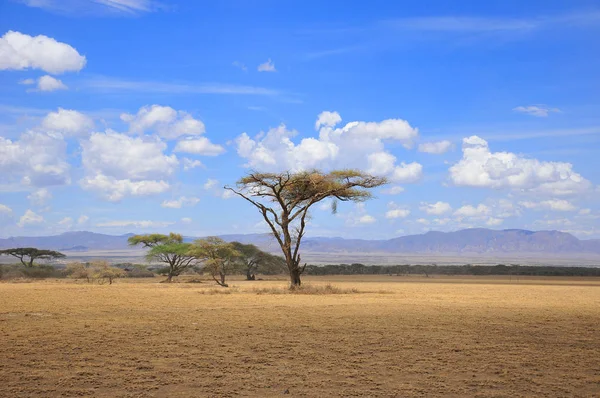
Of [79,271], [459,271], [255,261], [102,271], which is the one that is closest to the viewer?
[102,271]

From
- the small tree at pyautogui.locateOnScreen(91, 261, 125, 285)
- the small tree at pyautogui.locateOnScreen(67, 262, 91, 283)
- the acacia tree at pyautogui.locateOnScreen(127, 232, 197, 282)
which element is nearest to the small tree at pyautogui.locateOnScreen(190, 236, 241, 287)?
the acacia tree at pyautogui.locateOnScreen(127, 232, 197, 282)

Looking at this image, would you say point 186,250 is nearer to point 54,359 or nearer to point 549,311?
point 549,311

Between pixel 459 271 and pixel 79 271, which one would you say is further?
pixel 459 271

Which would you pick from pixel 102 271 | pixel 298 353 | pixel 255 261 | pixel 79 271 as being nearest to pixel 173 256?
pixel 102 271

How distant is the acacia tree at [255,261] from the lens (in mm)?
55688

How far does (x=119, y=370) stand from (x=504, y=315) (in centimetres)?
1227

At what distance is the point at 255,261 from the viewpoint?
56844mm

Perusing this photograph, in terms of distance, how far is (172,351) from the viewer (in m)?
11.9

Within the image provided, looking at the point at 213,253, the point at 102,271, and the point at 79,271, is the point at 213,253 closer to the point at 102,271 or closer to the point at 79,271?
the point at 102,271

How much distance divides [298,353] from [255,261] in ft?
149

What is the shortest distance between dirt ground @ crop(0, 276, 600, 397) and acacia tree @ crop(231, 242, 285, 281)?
36.3m

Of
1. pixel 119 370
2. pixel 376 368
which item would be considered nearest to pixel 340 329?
pixel 376 368

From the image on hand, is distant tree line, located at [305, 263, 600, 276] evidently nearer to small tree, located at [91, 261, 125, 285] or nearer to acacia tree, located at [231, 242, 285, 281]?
acacia tree, located at [231, 242, 285, 281]

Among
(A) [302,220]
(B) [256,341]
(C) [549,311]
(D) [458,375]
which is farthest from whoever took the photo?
(A) [302,220]
